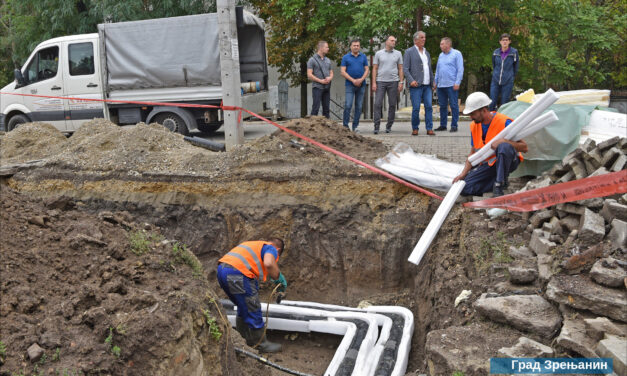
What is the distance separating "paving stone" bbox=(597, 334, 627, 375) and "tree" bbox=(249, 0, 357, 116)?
1288cm

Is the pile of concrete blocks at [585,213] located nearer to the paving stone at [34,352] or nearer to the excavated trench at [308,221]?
the excavated trench at [308,221]

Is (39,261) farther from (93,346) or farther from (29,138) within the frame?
(29,138)

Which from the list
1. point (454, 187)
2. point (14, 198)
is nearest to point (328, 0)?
point (454, 187)

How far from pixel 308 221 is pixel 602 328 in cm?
461

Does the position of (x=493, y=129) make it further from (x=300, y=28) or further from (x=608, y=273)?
(x=300, y=28)

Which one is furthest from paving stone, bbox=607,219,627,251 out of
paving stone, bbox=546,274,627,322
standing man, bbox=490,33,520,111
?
standing man, bbox=490,33,520,111

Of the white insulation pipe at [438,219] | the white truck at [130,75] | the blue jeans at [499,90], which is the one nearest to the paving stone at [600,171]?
the white insulation pipe at [438,219]

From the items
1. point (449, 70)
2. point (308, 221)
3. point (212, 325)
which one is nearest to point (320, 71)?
point (449, 70)

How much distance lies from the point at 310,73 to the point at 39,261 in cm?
731

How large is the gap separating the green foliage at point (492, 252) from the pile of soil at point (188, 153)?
2700 millimetres

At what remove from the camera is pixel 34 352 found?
3.04 meters

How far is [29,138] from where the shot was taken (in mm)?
9914

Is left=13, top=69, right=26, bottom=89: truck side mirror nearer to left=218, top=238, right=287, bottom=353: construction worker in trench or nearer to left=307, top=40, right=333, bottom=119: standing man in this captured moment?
left=307, top=40, right=333, bottom=119: standing man

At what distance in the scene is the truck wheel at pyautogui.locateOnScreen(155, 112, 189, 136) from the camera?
40.5 feet
